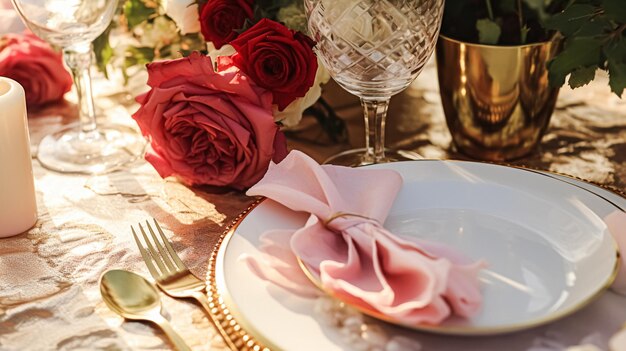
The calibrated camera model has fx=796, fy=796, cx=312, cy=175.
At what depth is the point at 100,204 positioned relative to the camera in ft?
2.35

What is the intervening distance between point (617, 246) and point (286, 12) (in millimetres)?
377

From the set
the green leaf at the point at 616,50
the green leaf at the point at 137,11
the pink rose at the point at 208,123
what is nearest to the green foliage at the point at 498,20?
the green leaf at the point at 616,50

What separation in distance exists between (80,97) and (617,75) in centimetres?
53

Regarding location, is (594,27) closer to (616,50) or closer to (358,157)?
(616,50)

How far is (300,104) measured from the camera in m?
0.73

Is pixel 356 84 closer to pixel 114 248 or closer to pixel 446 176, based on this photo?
pixel 446 176

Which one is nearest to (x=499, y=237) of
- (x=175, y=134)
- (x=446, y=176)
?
(x=446, y=176)

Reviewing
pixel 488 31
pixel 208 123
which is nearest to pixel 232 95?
pixel 208 123

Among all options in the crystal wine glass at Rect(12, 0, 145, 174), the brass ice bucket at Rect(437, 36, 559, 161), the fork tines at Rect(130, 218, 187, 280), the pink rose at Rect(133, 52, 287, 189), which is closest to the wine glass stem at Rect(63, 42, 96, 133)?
the crystal wine glass at Rect(12, 0, 145, 174)

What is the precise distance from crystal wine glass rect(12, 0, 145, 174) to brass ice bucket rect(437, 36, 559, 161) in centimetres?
33

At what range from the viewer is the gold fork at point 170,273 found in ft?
1.80

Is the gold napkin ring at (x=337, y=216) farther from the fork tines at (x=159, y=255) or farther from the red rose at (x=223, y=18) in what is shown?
the red rose at (x=223, y=18)

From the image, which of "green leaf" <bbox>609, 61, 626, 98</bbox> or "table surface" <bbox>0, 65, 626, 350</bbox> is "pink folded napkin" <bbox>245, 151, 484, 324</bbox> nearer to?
"table surface" <bbox>0, 65, 626, 350</bbox>

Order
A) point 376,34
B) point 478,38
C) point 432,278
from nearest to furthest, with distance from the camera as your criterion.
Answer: point 432,278 → point 376,34 → point 478,38
